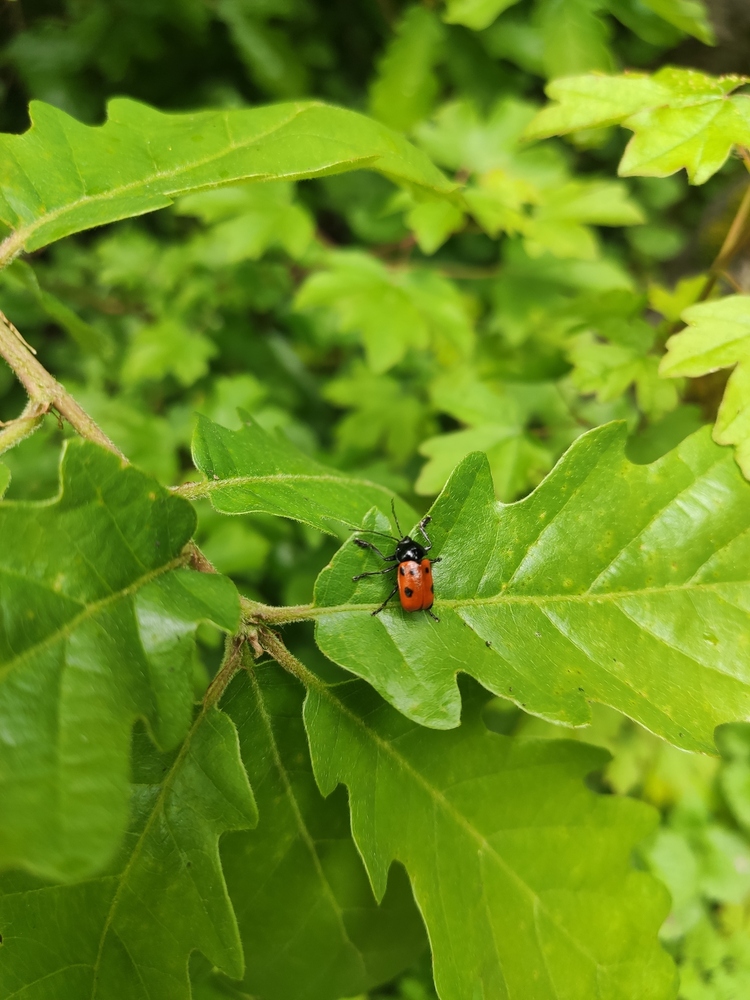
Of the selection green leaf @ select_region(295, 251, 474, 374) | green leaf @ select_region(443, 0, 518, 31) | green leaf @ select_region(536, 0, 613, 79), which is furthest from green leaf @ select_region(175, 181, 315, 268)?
green leaf @ select_region(536, 0, 613, 79)

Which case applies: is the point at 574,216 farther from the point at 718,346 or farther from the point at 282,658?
the point at 282,658

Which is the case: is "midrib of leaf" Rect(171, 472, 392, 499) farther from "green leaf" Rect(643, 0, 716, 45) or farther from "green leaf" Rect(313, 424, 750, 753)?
"green leaf" Rect(643, 0, 716, 45)

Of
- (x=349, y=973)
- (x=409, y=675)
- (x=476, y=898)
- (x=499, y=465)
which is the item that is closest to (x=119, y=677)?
(x=409, y=675)

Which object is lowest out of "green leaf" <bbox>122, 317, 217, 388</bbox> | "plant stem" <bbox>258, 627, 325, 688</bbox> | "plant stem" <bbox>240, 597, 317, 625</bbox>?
"green leaf" <bbox>122, 317, 217, 388</bbox>

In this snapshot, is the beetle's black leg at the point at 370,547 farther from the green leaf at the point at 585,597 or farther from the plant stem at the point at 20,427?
the plant stem at the point at 20,427

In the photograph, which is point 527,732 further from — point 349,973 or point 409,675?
point 409,675

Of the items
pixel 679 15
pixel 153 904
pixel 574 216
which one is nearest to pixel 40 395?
pixel 153 904
